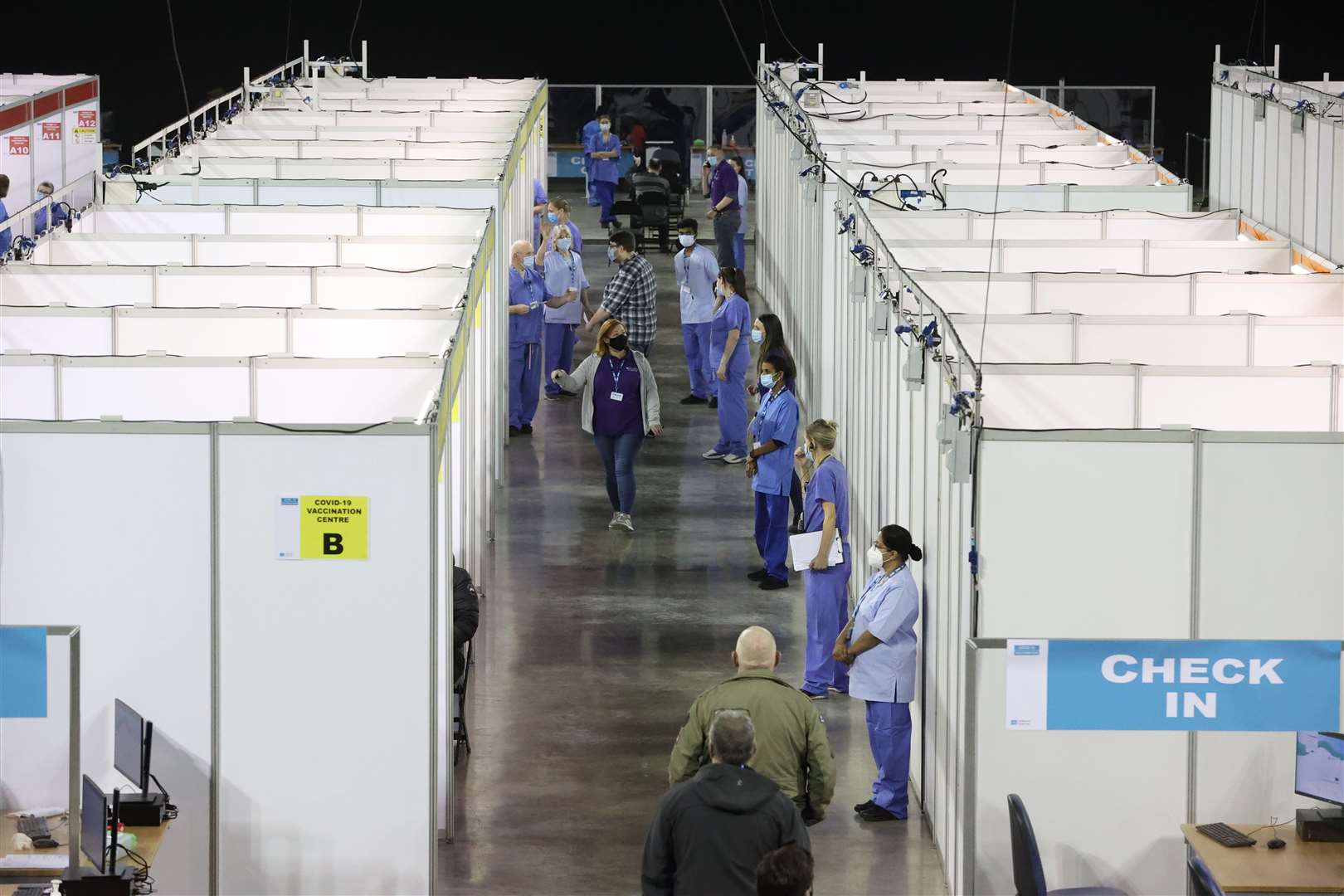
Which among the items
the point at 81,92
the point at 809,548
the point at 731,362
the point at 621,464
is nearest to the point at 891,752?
the point at 809,548

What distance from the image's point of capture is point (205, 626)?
7.87m

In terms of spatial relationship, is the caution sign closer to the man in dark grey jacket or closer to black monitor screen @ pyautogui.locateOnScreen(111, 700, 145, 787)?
black monitor screen @ pyautogui.locateOnScreen(111, 700, 145, 787)

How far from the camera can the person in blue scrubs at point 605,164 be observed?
25.6 metres

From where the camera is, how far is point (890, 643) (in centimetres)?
880

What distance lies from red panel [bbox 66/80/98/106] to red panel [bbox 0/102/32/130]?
167 centimetres

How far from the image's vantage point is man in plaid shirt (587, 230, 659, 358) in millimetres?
15445

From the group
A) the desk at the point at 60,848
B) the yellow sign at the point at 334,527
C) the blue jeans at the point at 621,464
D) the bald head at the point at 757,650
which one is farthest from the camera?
the blue jeans at the point at 621,464

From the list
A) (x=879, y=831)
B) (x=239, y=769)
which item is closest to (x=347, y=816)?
(x=239, y=769)

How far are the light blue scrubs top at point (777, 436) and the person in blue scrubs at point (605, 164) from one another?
43.9 ft

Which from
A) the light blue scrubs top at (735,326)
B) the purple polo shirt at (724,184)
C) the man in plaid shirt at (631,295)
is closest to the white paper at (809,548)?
the light blue scrubs top at (735,326)

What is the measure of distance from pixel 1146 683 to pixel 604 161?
1987cm

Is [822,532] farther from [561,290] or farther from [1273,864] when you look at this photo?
[561,290]

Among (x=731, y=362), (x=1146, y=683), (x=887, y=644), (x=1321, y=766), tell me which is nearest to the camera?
(x=1146, y=683)

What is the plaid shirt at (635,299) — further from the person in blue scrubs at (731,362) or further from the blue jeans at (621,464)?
the blue jeans at (621,464)
